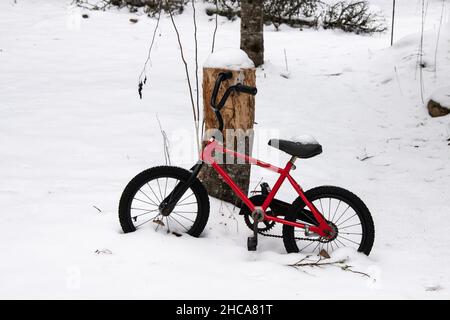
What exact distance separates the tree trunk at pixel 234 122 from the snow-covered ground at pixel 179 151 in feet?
1.10

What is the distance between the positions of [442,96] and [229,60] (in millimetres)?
4141

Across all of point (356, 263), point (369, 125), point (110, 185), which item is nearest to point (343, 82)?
point (369, 125)

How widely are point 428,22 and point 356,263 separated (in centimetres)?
953

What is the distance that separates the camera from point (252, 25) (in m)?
7.83

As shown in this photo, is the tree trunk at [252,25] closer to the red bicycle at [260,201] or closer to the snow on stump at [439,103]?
the snow on stump at [439,103]

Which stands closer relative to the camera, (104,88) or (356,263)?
(356,263)

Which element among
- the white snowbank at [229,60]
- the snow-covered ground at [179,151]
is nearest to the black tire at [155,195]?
the snow-covered ground at [179,151]

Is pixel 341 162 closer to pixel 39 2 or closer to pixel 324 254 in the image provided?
pixel 324 254

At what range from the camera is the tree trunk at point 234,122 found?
A: 392 cm

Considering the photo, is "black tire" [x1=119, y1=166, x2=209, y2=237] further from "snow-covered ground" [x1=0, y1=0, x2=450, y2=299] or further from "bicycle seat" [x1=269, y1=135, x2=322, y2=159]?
"bicycle seat" [x1=269, y1=135, x2=322, y2=159]

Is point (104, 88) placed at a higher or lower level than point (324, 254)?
higher

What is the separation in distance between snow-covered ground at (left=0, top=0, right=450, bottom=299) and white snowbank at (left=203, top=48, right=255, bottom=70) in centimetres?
111

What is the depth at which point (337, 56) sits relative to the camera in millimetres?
9258

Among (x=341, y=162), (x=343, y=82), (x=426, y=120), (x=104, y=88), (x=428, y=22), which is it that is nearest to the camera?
(x=341, y=162)
